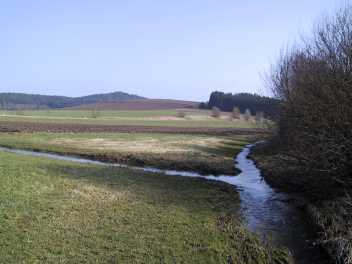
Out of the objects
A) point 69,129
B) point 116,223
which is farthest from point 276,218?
point 69,129

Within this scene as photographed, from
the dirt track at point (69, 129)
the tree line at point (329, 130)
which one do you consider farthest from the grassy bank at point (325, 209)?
the dirt track at point (69, 129)

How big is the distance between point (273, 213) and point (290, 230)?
10.3ft

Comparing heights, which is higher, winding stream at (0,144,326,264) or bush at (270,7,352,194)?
bush at (270,7,352,194)

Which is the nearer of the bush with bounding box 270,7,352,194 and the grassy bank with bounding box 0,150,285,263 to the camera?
the grassy bank with bounding box 0,150,285,263

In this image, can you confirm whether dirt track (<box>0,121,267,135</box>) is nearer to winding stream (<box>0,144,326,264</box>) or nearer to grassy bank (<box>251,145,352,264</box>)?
grassy bank (<box>251,145,352,264</box>)

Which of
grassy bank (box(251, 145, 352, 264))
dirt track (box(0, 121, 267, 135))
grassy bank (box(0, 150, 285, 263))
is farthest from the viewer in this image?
dirt track (box(0, 121, 267, 135))

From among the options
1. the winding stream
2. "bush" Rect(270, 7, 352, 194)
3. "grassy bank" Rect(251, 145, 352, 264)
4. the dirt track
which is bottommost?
the dirt track

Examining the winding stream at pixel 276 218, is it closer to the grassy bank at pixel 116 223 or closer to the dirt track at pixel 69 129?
the grassy bank at pixel 116 223

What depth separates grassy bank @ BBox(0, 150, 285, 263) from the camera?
493 inches

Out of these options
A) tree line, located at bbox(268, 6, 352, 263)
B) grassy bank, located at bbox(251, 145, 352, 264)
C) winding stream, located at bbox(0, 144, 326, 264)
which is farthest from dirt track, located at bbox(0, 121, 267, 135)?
tree line, located at bbox(268, 6, 352, 263)

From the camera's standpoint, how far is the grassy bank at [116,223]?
41.1 ft

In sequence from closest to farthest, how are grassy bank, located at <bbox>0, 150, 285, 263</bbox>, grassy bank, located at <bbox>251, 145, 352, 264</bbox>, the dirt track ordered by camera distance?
grassy bank, located at <bbox>0, 150, 285, 263</bbox> → grassy bank, located at <bbox>251, 145, 352, 264</bbox> → the dirt track

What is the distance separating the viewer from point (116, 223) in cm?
1548

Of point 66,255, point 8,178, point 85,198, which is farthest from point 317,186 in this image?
point 8,178
